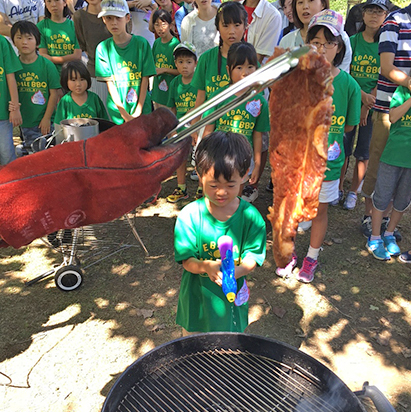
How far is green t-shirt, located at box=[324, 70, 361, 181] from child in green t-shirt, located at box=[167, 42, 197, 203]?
212 cm

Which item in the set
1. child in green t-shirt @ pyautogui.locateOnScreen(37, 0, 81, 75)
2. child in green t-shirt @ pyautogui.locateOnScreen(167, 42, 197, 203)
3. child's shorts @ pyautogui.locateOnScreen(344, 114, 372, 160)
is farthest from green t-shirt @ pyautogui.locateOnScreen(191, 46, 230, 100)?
child in green t-shirt @ pyautogui.locateOnScreen(37, 0, 81, 75)

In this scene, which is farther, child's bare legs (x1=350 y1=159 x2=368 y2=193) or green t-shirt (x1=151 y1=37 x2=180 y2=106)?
green t-shirt (x1=151 y1=37 x2=180 y2=106)

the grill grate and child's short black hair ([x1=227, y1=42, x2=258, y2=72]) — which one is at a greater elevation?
child's short black hair ([x1=227, y1=42, x2=258, y2=72])

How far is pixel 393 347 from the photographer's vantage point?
3.24 m

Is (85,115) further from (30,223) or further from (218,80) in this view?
(30,223)

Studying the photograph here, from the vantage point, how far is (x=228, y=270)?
6.37 feet

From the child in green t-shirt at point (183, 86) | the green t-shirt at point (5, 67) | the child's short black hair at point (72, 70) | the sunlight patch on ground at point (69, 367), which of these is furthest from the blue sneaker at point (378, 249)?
the green t-shirt at point (5, 67)

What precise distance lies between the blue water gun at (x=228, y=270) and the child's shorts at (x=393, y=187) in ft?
9.07

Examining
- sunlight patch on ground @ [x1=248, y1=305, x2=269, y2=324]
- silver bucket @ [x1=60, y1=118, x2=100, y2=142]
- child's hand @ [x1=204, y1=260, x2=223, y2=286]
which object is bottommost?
sunlight patch on ground @ [x1=248, y1=305, x2=269, y2=324]

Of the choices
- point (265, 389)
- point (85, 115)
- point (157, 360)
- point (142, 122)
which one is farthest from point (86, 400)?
point (85, 115)

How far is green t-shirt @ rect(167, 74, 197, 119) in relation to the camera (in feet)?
17.1

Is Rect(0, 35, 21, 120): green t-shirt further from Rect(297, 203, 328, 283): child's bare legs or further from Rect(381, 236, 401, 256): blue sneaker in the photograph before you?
Rect(381, 236, 401, 256): blue sneaker

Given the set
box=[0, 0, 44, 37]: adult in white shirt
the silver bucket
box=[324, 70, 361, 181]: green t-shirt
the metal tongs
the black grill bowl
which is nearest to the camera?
the metal tongs

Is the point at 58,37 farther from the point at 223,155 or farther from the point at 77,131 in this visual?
the point at 223,155
